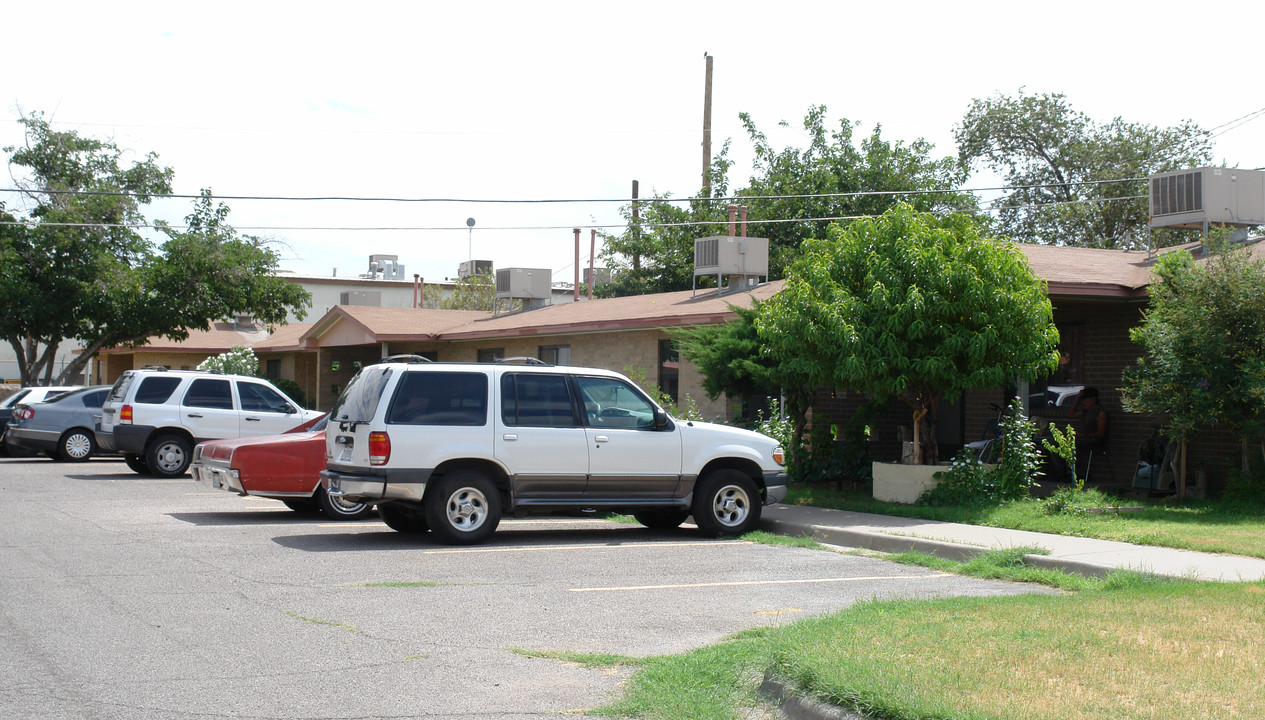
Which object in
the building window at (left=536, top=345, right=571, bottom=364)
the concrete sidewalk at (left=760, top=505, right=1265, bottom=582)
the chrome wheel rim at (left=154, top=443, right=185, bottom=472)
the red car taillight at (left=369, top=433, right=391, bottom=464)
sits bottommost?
the concrete sidewalk at (left=760, top=505, right=1265, bottom=582)

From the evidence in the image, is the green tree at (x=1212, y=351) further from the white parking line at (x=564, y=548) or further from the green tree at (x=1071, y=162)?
the green tree at (x=1071, y=162)

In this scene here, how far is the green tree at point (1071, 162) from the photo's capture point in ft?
132

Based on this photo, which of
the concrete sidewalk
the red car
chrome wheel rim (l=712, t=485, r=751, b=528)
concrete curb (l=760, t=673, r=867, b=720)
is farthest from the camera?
the red car

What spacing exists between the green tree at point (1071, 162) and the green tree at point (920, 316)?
25.5 metres

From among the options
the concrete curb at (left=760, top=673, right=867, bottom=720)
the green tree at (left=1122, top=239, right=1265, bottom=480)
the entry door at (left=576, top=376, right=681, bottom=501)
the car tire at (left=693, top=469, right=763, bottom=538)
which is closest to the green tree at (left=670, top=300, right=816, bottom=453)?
the car tire at (left=693, top=469, right=763, bottom=538)

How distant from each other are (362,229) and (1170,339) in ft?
93.3

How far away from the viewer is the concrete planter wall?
49.2 feet

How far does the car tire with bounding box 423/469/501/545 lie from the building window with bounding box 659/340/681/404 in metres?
10.5

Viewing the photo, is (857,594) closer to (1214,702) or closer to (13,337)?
(1214,702)

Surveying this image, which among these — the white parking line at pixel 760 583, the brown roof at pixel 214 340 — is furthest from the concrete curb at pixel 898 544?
the brown roof at pixel 214 340

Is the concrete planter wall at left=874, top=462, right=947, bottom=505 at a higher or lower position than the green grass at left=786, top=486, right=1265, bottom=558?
higher

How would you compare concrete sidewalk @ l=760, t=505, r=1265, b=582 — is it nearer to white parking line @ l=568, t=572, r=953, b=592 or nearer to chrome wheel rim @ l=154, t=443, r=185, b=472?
white parking line @ l=568, t=572, r=953, b=592

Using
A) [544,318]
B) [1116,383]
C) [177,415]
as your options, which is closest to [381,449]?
[177,415]

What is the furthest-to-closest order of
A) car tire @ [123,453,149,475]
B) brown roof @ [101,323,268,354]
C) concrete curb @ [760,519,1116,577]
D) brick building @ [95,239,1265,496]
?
brown roof @ [101,323,268,354] < car tire @ [123,453,149,475] < brick building @ [95,239,1265,496] < concrete curb @ [760,519,1116,577]
